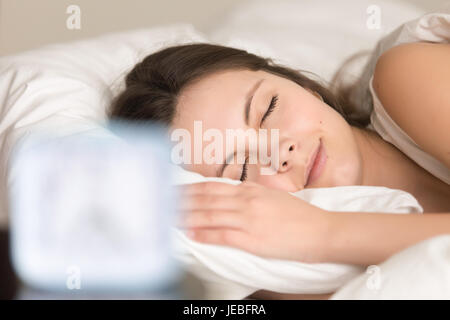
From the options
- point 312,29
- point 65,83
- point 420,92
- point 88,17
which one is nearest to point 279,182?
point 420,92

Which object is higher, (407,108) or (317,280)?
(407,108)

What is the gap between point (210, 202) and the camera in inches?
32.2

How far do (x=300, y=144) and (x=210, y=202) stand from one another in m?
0.24

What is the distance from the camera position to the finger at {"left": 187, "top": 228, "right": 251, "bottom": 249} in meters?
0.79

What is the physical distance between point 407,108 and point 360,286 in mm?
431

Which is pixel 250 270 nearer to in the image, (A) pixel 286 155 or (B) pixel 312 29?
(A) pixel 286 155

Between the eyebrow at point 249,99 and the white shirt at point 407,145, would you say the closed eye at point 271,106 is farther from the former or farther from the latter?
the white shirt at point 407,145

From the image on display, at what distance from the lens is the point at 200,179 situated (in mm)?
885

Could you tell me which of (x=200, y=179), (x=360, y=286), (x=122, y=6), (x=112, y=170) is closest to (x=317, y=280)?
(x=360, y=286)

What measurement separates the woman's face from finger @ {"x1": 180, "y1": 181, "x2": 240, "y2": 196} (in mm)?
147

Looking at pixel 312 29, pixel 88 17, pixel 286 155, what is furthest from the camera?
pixel 88 17

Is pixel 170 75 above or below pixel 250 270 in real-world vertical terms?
above
